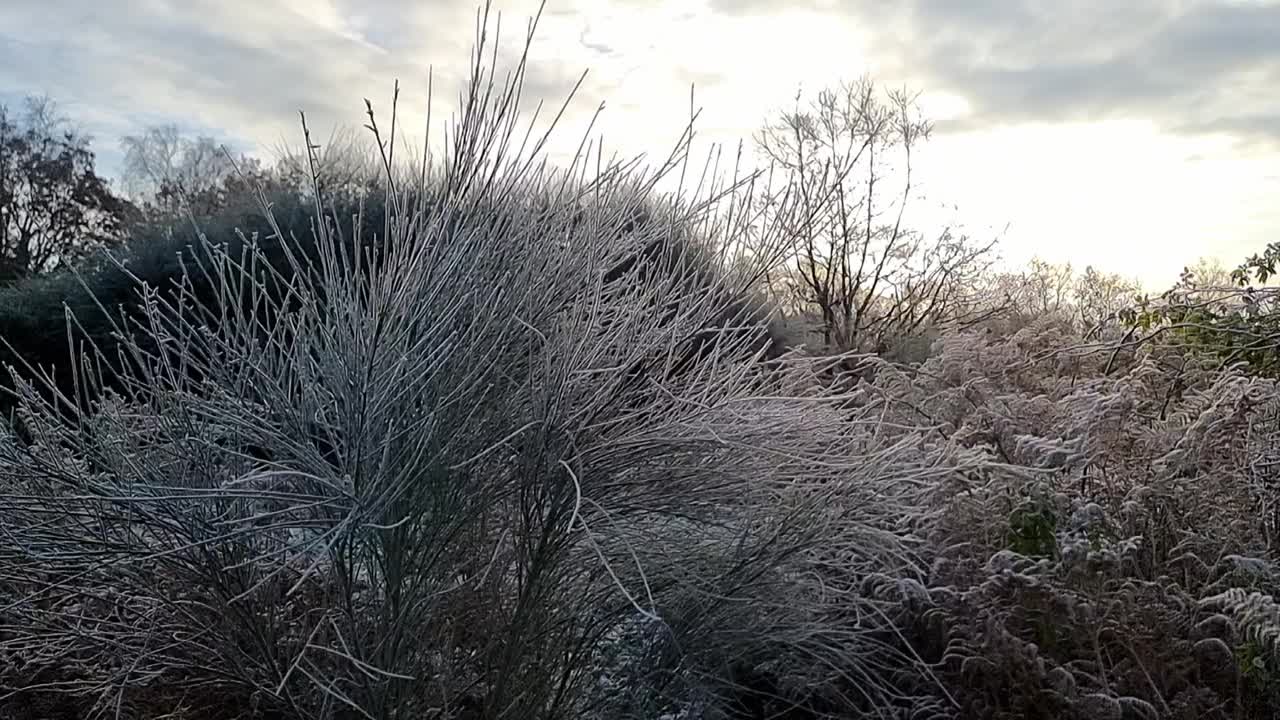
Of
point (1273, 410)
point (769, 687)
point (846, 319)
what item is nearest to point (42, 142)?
point (846, 319)

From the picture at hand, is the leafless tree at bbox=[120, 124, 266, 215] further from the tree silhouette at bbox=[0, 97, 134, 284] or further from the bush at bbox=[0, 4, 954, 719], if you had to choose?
the bush at bbox=[0, 4, 954, 719]

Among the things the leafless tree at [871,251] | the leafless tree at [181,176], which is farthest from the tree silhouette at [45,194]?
the leafless tree at [871,251]

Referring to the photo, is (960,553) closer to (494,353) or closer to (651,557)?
(651,557)

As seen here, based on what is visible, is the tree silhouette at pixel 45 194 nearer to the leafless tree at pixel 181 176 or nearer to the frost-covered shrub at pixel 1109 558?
the leafless tree at pixel 181 176

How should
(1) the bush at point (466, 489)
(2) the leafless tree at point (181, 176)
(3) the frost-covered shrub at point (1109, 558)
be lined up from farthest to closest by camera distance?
(2) the leafless tree at point (181, 176)
(3) the frost-covered shrub at point (1109, 558)
(1) the bush at point (466, 489)

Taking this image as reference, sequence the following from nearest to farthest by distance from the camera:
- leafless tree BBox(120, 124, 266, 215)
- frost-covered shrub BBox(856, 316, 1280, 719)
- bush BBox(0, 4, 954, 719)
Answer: bush BBox(0, 4, 954, 719)
frost-covered shrub BBox(856, 316, 1280, 719)
leafless tree BBox(120, 124, 266, 215)

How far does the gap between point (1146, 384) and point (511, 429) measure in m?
3.66

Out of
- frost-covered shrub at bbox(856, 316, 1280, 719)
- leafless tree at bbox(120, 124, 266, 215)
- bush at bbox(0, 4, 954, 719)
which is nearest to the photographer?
bush at bbox(0, 4, 954, 719)

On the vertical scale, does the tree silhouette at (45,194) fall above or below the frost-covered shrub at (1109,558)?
above

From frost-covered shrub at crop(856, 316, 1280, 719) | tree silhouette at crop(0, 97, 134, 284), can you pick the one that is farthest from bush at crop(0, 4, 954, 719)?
tree silhouette at crop(0, 97, 134, 284)

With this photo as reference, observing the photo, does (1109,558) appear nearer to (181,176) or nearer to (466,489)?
(466,489)

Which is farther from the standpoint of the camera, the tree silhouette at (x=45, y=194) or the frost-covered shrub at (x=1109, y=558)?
the tree silhouette at (x=45, y=194)

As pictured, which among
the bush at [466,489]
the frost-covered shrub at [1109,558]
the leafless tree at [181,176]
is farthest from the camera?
the leafless tree at [181,176]

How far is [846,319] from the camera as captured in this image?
14.6m
